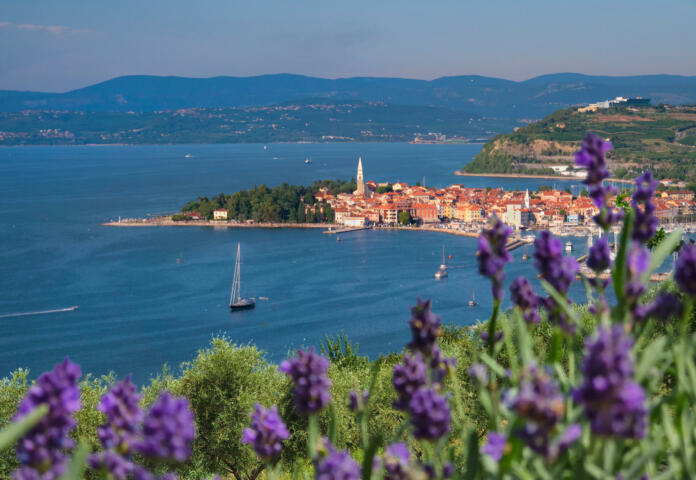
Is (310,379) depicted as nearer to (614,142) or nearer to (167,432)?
(167,432)

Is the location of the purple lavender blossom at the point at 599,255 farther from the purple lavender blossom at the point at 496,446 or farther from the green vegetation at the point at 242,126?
the green vegetation at the point at 242,126

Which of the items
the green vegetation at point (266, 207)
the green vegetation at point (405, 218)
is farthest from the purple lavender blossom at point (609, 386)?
the green vegetation at point (266, 207)

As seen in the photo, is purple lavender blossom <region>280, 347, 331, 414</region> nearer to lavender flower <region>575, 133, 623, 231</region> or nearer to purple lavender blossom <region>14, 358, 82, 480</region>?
purple lavender blossom <region>14, 358, 82, 480</region>

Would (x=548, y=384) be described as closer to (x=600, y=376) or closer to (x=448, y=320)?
(x=600, y=376)

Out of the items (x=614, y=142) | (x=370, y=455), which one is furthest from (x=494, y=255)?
(x=614, y=142)

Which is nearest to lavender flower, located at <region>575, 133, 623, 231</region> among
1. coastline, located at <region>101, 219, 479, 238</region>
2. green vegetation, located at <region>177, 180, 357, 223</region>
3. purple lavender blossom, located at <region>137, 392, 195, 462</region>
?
purple lavender blossom, located at <region>137, 392, 195, 462</region>

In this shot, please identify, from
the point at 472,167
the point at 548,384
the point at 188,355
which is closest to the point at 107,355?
the point at 188,355

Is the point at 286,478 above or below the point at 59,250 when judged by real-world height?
above
